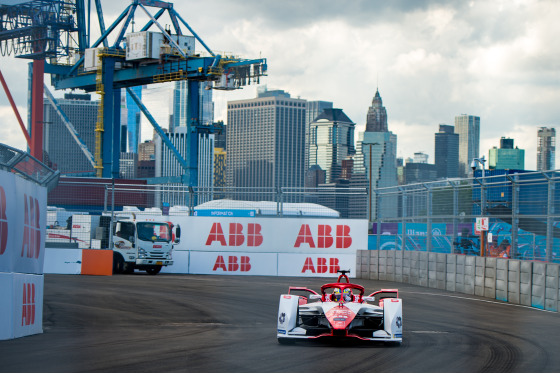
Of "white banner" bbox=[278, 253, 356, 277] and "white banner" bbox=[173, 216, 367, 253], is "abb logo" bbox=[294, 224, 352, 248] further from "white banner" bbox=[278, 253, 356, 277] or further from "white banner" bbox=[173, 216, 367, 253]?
"white banner" bbox=[278, 253, 356, 277]

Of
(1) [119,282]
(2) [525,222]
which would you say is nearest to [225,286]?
(1) [119,282]

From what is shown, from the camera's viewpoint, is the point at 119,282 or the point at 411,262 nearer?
the point at 119,282

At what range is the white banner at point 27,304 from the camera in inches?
452

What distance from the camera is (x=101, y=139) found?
68.3 m

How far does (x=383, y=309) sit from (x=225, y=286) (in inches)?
481

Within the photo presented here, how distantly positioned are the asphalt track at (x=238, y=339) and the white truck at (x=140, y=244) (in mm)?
8170

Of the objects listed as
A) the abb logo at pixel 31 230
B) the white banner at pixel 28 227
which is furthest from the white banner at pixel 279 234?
the abb logo at pixel 31 230

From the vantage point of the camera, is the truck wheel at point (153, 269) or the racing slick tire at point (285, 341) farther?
the truck wheel at point (153, 269)

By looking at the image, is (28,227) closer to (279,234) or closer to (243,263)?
(243,263)

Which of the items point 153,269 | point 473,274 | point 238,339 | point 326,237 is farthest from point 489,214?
point 153,269

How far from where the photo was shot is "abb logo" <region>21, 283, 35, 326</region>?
1186 centimetres

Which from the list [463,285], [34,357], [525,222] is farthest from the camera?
[463,285]

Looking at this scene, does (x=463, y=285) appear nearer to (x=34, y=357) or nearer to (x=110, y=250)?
(x=110, y=250)

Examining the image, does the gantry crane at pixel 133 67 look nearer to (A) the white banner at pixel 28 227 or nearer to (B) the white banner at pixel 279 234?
(B) the white banner at pixel 279 234
